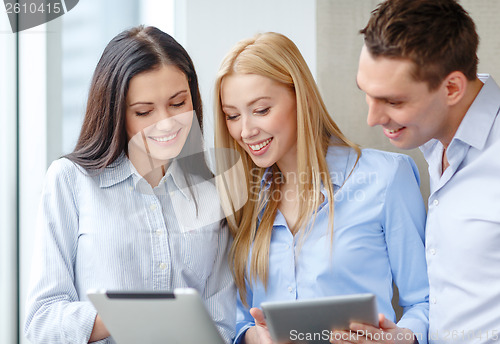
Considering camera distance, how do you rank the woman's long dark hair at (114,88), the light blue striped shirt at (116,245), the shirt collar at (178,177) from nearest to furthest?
1. the light blue striped shirt at (116,245)
2. the woman's long dark hair at (114,88)
3. the shirt collar at (178,177)

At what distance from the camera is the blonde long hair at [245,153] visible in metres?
1.76

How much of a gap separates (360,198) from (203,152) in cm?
54

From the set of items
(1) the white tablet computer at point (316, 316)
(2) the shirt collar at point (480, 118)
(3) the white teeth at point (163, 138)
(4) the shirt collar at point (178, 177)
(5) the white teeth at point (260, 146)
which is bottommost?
(1) the white tablet computer at point (316, 316)

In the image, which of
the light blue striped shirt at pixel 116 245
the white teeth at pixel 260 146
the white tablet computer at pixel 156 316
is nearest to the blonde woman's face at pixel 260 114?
the white teeth at pixel 260 146

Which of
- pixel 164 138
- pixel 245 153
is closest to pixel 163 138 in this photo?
pixel 164 138

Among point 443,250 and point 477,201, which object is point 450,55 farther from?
point 443,250

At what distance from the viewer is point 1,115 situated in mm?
1948

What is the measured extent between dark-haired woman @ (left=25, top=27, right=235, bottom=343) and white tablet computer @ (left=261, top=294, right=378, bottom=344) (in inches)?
18.2

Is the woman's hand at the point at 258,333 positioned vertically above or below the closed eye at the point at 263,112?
below

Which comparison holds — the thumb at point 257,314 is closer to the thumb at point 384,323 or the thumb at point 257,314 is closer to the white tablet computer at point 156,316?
the white tablet computer at point 156,316

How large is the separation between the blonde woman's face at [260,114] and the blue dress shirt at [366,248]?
0.22m

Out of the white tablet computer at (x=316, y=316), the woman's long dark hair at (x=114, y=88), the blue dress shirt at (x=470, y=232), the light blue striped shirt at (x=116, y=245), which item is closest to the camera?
the white tablet computer at (x=316, y=316)

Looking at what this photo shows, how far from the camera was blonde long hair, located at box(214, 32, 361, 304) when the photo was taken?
1765 millimetres

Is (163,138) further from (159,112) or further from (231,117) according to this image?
(231,117)
